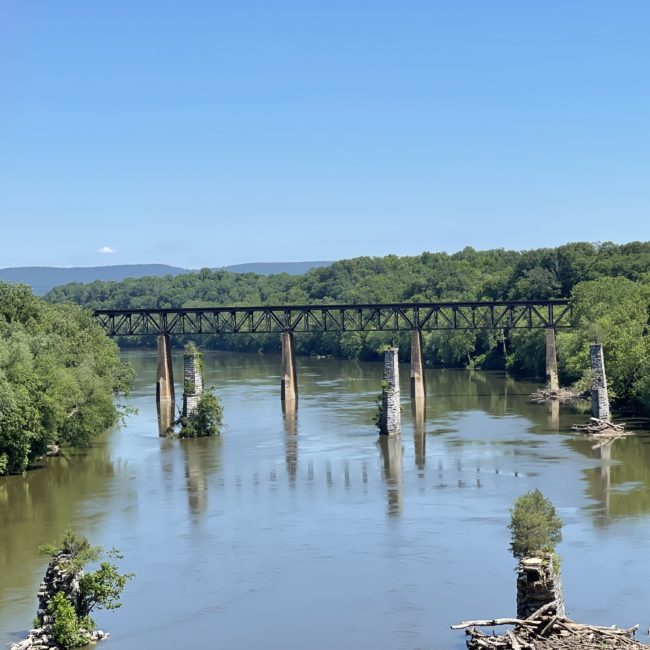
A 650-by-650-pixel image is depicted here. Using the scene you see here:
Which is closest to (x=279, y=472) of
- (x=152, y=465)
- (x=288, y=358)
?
(x=152, y=465)

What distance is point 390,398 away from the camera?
226ft

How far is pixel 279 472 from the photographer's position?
191 ft

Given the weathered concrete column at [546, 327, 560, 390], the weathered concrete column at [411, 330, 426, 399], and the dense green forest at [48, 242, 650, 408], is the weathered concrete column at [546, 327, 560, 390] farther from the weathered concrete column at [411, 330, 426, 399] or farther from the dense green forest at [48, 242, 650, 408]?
the weathered concrete column at [411, 330, 426, 399]

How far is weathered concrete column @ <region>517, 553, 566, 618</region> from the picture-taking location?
2761 centimetres

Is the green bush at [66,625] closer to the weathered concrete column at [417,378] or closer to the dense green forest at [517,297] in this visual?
the dense green forest at [517,297]

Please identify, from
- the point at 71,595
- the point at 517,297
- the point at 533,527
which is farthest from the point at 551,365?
the point at 71,595

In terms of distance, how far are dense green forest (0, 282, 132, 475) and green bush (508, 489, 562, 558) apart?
28099mm

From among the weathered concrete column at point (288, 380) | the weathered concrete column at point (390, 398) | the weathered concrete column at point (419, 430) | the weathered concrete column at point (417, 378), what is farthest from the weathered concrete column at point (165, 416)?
the weathered concrete column at point (417, 378)

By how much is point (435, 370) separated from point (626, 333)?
152 ft

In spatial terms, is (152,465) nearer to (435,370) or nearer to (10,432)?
(10,432)

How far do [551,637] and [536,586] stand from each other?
1.62m

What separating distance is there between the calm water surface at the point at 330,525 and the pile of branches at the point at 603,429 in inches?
58.0

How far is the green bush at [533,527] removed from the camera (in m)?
29.8

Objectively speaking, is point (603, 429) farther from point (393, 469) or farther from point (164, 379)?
point (164, 379)
